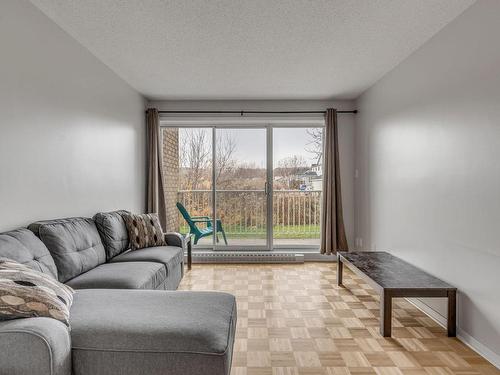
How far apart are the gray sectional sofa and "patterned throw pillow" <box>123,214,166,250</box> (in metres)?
1.08

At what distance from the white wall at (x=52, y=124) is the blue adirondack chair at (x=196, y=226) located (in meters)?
1.21

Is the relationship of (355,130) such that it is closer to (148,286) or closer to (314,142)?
(314,142)

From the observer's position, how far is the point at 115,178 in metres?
4.20

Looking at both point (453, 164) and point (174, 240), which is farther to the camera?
point (174, 240)

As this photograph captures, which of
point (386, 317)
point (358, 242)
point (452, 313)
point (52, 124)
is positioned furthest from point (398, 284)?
point (52, 124)

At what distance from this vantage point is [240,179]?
562cm

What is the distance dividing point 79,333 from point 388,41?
3.31 metres

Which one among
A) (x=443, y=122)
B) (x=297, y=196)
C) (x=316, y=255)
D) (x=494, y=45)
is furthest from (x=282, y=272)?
(x=494, y=45)

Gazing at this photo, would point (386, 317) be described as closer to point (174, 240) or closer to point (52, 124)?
point (174, 240)

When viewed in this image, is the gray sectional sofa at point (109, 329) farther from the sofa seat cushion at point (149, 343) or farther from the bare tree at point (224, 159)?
the bare tree at point (224, 159)

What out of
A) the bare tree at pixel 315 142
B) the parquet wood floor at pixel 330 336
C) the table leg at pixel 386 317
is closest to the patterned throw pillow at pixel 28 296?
the parquet wood floor at pixel 330 336

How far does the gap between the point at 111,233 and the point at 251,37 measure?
2.27 m

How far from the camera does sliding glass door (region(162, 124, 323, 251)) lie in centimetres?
559

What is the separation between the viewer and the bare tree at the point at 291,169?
5.64 m
